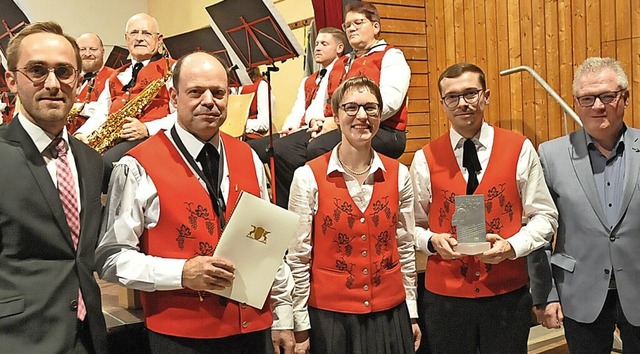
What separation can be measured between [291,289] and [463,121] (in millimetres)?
929

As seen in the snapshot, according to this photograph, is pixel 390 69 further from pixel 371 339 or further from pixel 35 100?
pixel 35 100

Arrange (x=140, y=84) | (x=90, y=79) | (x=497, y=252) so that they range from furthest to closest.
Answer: (x=90, y=79)
(x=140, y=84)
(x=497, y=252)

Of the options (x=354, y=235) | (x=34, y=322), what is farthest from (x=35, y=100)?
(x=354, y=235)

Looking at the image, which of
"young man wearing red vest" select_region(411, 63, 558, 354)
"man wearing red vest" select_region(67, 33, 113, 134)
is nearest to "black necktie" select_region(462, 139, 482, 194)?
"young man wearing red vest" select_region(411, 63, 558, 354)

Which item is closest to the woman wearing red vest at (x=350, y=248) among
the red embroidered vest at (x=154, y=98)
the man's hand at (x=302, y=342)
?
the man's hand at (x=302, y=342)

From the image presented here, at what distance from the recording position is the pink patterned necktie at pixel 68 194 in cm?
176

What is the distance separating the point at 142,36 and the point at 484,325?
2.83 metres

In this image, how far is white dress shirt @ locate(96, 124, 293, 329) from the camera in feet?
5.78

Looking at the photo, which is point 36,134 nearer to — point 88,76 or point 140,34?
point 140,34

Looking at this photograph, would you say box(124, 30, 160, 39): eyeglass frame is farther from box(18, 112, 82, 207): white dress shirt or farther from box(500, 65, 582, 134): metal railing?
box(500, 65, 582, 134): metal railing

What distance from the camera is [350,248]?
2250 mm

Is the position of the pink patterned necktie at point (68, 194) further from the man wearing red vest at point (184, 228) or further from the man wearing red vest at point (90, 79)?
the man wearing red vest at point (90, 79)

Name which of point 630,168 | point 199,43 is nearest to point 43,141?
point 630,168

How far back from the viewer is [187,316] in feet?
6.02
